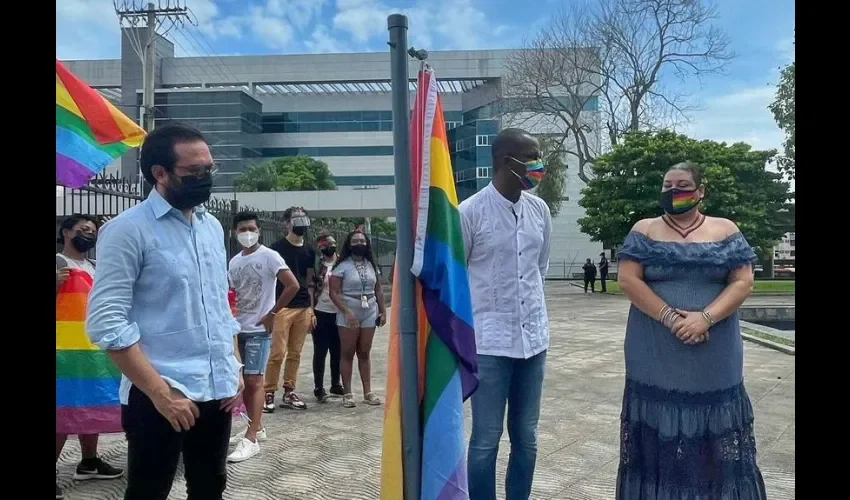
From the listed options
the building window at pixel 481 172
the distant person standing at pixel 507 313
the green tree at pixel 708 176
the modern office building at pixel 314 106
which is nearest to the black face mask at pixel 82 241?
the distant person standing at pixel 507 313

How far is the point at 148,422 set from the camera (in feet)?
7.93

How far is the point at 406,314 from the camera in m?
2.26

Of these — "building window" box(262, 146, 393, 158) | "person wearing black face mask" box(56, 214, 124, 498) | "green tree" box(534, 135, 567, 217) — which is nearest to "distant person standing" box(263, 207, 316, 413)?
"person wearing black face mask" box(56, 214, 124, 498)

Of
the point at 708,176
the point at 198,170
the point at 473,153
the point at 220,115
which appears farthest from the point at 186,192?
the point at 220,115

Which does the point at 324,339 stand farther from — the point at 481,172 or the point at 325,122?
the point at 325,122

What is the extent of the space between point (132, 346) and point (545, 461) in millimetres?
3479

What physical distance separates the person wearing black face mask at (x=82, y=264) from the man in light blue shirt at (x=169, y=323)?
2.06 m

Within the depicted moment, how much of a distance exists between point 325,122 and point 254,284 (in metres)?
70.2

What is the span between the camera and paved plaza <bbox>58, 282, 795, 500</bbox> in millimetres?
4363

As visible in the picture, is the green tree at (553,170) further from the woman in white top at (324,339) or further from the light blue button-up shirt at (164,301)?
the light blue button-up shirt at (164,301)

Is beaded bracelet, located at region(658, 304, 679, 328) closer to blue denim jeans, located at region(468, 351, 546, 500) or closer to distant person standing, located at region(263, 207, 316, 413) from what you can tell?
blue denim jeans, located at region(468, 351, 546, 500)
